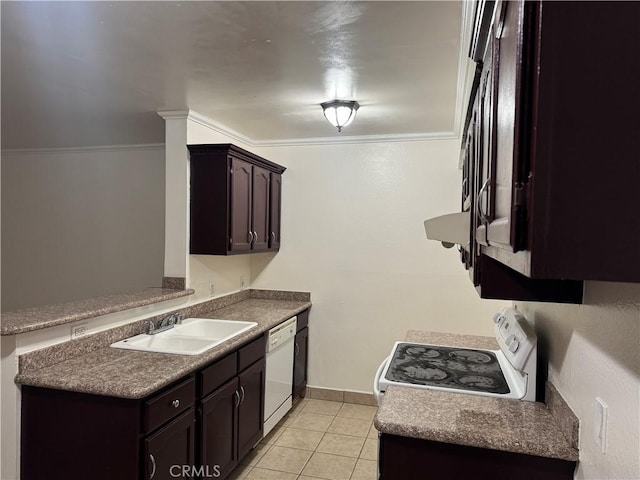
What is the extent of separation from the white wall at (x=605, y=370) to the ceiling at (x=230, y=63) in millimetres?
1217

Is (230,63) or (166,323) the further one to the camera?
(166,323)

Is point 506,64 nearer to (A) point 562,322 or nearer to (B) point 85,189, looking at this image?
(A) point 562,322

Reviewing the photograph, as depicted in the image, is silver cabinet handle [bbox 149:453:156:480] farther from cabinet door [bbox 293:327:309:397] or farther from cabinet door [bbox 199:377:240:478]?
cabinet door [bbox 293:327:309:397]

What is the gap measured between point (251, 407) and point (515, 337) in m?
1.82

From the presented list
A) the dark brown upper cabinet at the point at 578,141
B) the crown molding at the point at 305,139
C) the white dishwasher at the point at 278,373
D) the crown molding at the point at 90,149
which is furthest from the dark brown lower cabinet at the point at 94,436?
the crown molding at the point at 90,149

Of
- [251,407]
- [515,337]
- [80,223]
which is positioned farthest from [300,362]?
[80,223]

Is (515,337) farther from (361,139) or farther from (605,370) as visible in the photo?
(361,139)

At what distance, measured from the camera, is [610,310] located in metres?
1.12

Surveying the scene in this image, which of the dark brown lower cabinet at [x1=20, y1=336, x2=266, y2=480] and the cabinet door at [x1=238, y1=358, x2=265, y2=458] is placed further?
the cabinet door at [x1=238, y1=358, x2=265, y2=458]

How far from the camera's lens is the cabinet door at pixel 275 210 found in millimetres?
3967

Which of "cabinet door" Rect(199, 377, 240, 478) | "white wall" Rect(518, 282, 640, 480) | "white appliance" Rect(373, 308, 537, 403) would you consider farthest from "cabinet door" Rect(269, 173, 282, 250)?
"white wall" Rect(518, 282, 640, 480)

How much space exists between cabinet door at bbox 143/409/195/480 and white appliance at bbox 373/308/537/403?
0.98 meters

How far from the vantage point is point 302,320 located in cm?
396
